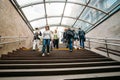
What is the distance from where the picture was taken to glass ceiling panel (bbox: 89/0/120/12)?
9723 millimetres

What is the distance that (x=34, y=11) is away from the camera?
12.5 metres

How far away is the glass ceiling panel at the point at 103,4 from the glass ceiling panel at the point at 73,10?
140 centimetres

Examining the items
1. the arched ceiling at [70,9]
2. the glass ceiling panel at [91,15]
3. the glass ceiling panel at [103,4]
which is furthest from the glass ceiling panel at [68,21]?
the glass ceiling panel at [103,4]

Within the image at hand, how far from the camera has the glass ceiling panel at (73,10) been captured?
1264 cm

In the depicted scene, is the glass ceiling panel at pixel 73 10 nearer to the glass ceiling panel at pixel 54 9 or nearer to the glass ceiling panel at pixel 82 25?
the glass ceiling panel at pixel 54 9

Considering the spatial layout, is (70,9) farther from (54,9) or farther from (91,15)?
(91,15)

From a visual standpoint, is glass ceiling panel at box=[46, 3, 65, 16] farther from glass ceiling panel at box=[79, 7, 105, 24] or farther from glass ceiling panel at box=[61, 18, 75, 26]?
glass ceiling panel at box=[79, 7, 105, 24]

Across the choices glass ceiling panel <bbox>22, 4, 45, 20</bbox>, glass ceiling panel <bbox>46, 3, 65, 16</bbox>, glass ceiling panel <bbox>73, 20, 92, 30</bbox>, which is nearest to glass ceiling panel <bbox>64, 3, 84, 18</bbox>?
glass ceiling panel <bbox>46, 3, 65, 16</bbox>

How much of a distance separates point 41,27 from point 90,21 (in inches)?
269

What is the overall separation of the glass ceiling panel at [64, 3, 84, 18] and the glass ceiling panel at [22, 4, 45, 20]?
255 centimetres

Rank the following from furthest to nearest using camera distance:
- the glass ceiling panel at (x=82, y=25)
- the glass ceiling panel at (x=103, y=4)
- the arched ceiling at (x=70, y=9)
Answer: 1. the glass ceiling panel at (x=82, y=25)
2. the arched ceiling at (x=70, y=9)
3. the glass ceiling panel at (x=103, y=4)

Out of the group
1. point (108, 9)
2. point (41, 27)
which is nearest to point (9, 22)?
point (108, 9)

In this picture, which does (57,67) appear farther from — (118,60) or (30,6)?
(30,6)

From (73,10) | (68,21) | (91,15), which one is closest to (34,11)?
(73,10)
